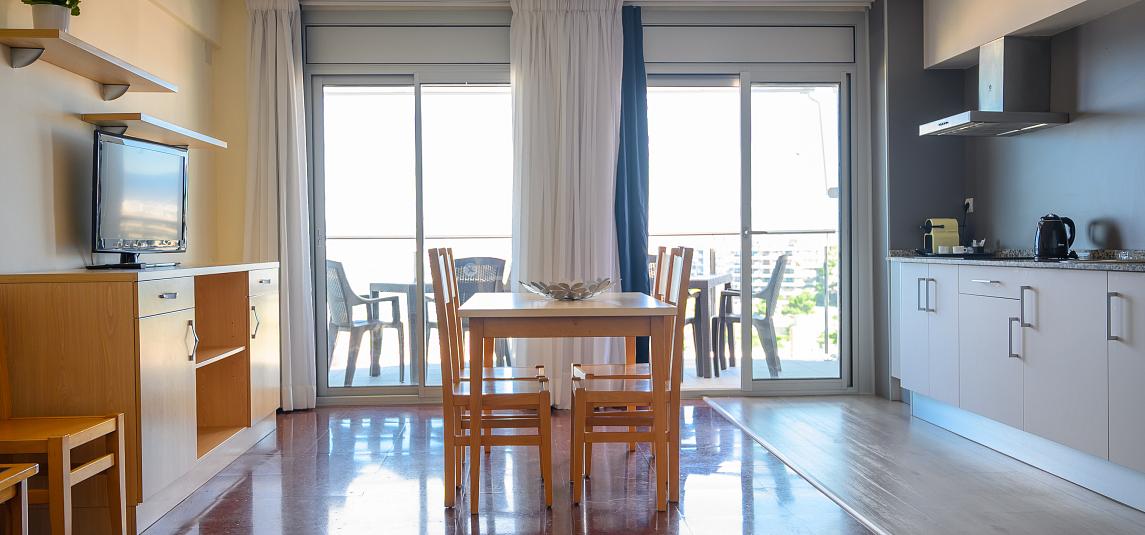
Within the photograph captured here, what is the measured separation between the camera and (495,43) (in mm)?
5020

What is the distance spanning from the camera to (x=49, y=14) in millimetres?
2789

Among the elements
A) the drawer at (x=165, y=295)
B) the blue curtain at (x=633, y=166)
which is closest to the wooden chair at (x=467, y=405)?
the drawer at (x=165, y=295)

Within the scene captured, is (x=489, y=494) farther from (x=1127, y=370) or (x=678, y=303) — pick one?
(x=1127, y=370)

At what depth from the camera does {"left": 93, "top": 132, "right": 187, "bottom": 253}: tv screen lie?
10.4ft

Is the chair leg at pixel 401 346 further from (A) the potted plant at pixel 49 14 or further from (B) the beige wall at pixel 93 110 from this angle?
(A) the potted plant at pixel 49 14

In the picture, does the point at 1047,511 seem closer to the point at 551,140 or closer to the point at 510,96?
the point at 551,140

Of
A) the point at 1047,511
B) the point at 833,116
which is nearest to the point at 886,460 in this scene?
the point at 1047,511

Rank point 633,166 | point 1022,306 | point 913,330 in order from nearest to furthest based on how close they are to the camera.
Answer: point 1022,306
point 913,330
point 633,166

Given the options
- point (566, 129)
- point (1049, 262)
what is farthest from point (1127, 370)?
point (566, 129)

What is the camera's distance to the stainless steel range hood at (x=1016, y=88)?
4.00m

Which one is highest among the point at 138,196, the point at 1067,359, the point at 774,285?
the point at 138,196

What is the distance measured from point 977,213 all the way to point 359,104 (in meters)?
3.85

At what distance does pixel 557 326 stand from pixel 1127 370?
6.89 feet

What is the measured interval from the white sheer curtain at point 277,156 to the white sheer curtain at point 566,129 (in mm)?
1332
